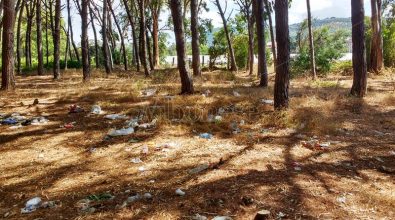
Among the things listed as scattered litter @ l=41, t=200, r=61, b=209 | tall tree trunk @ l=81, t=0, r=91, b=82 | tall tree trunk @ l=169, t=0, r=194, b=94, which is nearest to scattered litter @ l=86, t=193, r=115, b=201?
scattered litter @ l=41, t=200, r=61, b=209

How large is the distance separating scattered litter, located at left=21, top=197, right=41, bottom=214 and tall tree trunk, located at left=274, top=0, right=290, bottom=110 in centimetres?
480

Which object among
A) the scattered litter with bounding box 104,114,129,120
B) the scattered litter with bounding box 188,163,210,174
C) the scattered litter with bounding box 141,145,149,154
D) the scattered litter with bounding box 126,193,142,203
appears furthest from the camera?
the scattered litter with bounding box 104,114,129,120

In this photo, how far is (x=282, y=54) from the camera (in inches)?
270

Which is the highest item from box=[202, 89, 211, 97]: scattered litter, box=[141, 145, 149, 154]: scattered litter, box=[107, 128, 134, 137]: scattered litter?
box=[202, 89, 211, 97]: scattered litter

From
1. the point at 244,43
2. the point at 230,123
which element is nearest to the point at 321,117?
the point at 230,123

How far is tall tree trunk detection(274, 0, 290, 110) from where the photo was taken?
22.1ft

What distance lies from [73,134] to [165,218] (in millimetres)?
3126

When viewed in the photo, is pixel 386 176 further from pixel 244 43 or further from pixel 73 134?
pixel 244 43

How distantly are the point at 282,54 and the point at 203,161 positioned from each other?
11.1ft

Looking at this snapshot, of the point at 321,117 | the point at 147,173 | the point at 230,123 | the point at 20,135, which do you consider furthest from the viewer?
the point at 321,117

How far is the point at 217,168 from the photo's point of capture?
13.9ft

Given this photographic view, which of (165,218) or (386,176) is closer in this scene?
(165,218)

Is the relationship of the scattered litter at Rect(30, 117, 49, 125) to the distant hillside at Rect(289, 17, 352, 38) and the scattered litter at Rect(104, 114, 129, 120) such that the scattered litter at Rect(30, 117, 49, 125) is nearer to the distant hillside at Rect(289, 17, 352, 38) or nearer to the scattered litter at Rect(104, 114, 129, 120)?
the scattered litter at Rect(104, 114, 129, 120)

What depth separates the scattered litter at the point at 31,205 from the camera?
11.0 ft
